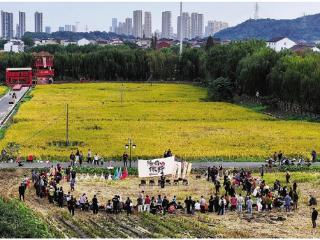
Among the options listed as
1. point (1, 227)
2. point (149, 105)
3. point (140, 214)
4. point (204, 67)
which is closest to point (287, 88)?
point (149, 105)

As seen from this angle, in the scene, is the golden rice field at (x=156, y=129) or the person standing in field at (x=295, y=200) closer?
the person standing in field at (x=295, y=200)

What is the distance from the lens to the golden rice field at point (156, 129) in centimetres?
4531

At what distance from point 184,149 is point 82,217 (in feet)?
61.2

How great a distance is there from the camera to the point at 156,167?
34219 mm

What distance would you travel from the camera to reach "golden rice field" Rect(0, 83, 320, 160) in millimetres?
45312

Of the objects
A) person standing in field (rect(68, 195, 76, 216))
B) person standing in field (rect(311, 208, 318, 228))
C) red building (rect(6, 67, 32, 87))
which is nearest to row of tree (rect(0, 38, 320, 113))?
red building (rect(6, 67, 32, 87))

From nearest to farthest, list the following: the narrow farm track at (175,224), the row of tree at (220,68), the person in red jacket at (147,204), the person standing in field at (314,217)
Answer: the narrow farm track at (175,224)
the person standing in field at (314,217)
the person in red jacket at (147,204)
the row of tree at (220,68)

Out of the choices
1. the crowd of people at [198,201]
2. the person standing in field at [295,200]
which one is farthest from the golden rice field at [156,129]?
the person standing in field at [295,200]

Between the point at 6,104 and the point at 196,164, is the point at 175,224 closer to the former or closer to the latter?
the point at 196,164

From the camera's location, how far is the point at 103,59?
121875 mm

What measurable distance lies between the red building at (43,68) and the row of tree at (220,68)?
18.6 feet

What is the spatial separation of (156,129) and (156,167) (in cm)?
2207

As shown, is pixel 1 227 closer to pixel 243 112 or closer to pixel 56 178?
pixel 56 178

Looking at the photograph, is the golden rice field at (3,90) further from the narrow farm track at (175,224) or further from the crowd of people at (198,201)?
the narrow farm track at (175,224)
